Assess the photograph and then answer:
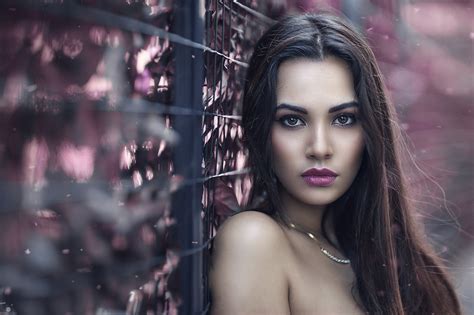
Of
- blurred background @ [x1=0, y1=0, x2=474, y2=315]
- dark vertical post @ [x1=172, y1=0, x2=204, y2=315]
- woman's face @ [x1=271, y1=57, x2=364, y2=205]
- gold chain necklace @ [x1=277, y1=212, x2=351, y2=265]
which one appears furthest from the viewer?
gold chain necklace @ [x1=277, y1=212, x2=351, y2=265]

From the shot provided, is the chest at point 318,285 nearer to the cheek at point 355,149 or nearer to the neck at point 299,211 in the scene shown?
the neck at point 299,211

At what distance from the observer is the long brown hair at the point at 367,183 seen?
5.87 ft

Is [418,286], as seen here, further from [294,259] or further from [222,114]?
[222,114]

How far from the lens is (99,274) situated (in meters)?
1.24

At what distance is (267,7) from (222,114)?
2.38 feet

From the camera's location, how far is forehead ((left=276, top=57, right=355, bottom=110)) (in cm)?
173

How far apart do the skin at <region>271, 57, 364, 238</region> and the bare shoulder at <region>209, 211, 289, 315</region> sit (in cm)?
15

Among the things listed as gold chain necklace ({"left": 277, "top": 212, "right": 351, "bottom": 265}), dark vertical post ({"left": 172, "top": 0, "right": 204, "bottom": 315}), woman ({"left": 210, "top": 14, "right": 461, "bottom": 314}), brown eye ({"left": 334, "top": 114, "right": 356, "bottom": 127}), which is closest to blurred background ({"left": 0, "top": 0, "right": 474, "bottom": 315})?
dark vertical post ({"left": 172, "top": 0, "right": 204, "bottom": 315})

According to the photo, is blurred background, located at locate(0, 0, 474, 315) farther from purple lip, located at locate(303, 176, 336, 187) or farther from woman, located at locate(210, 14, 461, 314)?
purple lip, located at locate(303, 176, 336, 187)

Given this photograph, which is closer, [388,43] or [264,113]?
[264,113]

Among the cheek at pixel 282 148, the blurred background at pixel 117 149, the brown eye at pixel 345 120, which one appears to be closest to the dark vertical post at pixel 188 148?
the blurred background at pixel 117 149

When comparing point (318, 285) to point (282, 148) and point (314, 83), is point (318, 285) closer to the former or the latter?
point (282, 148)

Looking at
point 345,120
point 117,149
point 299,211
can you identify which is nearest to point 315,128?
point 345,120

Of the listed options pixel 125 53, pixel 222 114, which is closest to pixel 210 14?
pixel 222 114
